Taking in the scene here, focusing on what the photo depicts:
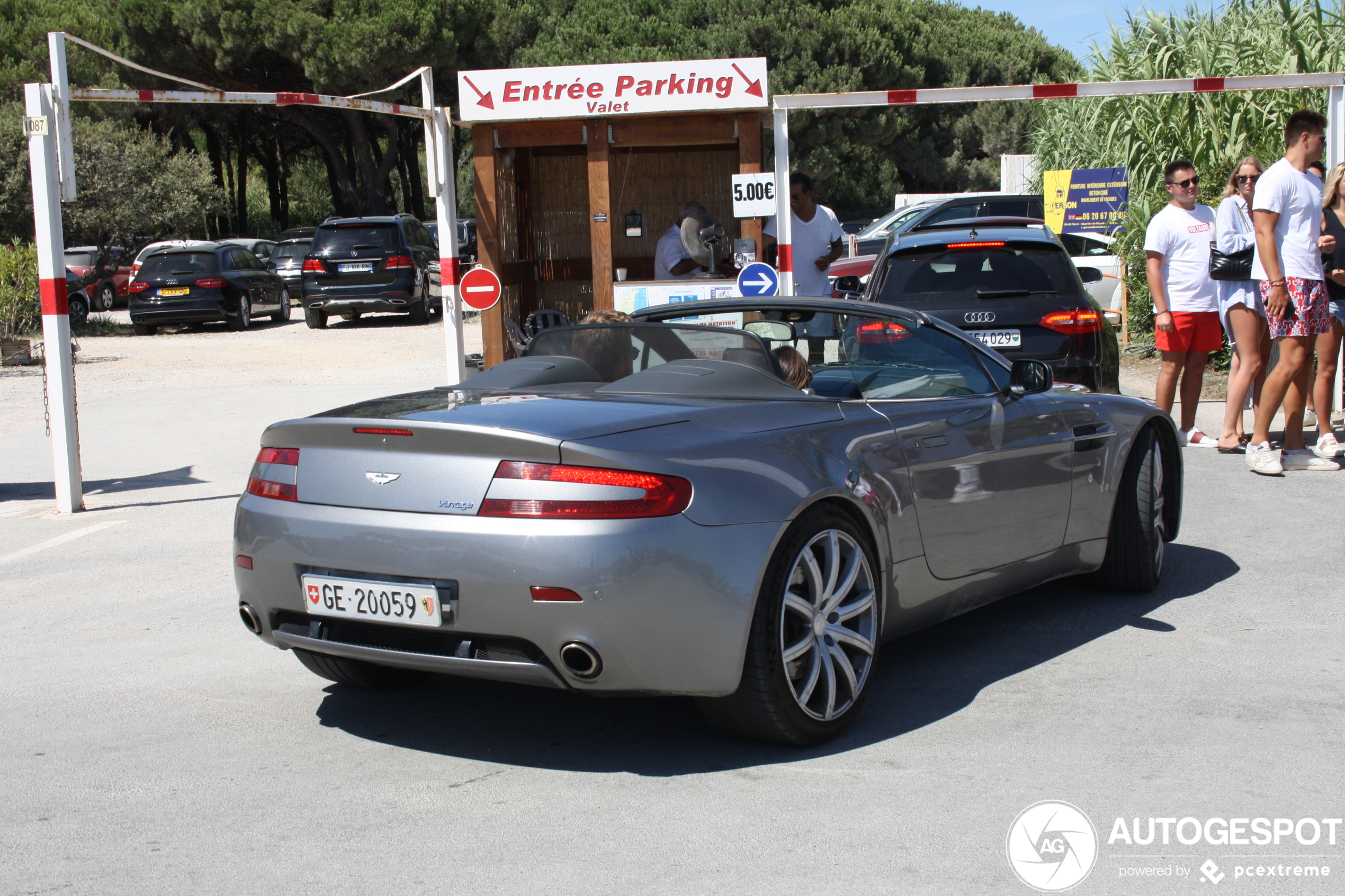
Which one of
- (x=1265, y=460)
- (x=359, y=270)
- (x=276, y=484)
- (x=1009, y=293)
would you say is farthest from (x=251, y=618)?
(x=359, y=270)

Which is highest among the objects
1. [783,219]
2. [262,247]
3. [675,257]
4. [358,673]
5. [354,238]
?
[262,247]

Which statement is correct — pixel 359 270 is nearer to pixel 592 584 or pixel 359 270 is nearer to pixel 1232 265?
pixel 1232 265

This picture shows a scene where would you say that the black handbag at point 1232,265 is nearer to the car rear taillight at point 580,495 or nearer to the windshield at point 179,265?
the car rear taillight at point 580,495

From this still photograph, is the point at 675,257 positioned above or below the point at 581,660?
above

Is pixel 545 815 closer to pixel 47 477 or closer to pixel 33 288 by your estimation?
pixel 47 477

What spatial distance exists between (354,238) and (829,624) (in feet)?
71.4

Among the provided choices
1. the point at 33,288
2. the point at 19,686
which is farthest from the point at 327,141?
the point at 19,686

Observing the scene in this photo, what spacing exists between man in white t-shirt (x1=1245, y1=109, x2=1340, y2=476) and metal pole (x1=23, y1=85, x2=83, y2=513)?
724 cm

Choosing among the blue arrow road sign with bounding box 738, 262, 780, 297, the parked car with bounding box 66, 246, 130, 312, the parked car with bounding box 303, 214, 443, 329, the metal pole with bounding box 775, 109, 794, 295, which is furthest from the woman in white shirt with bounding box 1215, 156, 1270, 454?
the parked car with bounding box 66, 246, 130, 312

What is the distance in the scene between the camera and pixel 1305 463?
8.70m

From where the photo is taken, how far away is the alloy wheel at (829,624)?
3.88 m

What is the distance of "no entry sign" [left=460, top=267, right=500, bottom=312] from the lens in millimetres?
11602

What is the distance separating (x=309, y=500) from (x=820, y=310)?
84.5 inches

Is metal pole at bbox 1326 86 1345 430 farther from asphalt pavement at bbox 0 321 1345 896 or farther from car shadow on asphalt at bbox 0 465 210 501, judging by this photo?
car shadow on asphalt at bbox 0 465 210 501
